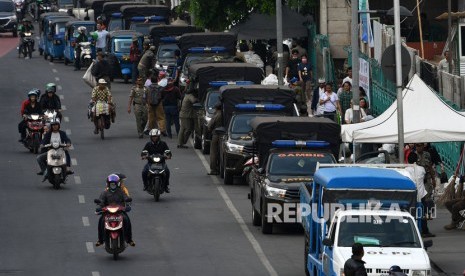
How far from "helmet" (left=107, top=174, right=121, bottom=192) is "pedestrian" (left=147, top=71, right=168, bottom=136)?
16.6 metres

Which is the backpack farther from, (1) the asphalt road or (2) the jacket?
(2) the jacket

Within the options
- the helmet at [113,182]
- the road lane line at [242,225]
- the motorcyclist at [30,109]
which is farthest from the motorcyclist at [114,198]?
the motorcyclist at [30,109]

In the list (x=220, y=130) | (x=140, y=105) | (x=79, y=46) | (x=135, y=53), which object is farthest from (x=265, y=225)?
(x=79, y=46)

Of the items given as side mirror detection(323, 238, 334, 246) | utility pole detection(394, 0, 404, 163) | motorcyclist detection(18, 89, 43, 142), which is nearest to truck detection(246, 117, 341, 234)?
utility pole detection(394, 0, 404, 163)

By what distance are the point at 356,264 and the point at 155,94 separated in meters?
24.8

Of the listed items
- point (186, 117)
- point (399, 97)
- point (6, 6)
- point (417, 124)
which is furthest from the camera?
point (6, 6)

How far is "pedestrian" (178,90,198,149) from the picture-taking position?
4434cm

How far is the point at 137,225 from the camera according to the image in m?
32.8

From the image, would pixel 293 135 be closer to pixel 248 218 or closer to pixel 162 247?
pixel 248 218

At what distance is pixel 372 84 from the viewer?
154 feet

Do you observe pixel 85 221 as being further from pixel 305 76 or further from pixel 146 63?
pixel 146 63

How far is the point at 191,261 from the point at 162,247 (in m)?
1.77

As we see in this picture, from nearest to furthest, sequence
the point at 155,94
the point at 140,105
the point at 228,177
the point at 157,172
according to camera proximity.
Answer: the point at 157,172, the point at 228,177, the point at 155,94, the point at 140,105

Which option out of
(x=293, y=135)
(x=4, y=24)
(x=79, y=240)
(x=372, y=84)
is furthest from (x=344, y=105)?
(x=4, y=24)
